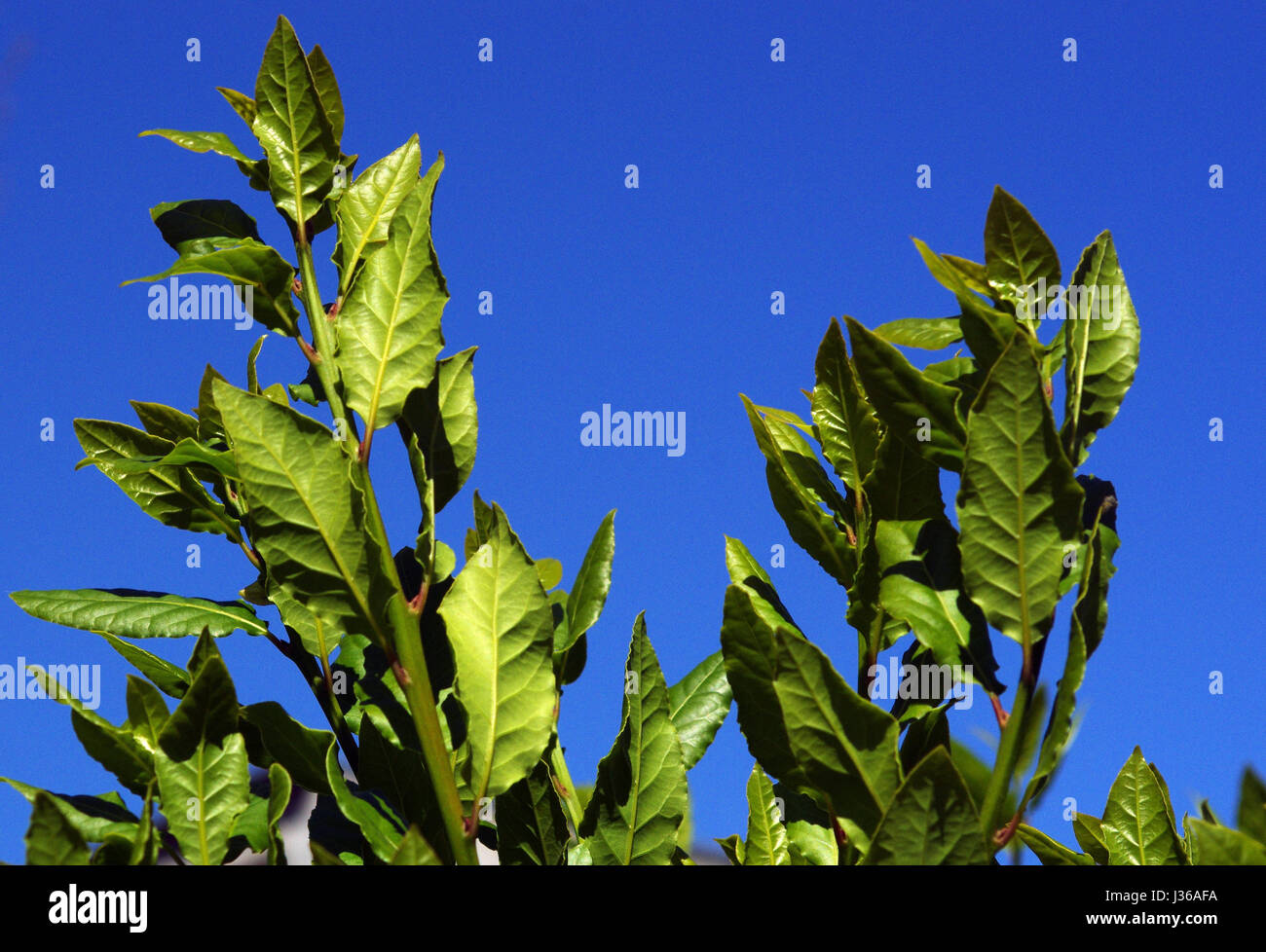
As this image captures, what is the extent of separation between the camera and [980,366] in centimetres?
195

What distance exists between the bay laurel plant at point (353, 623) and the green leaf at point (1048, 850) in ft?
2.31

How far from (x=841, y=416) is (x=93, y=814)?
1.67m

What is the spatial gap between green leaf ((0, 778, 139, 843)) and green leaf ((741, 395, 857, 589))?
1.39 m

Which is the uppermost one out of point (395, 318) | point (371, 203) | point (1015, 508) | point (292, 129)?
point (292, 129)

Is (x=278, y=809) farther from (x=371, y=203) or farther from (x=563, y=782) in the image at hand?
(x=371, y=203)

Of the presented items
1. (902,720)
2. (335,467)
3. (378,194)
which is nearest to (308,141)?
(378,194)

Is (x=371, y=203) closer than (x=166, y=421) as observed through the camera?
Yes

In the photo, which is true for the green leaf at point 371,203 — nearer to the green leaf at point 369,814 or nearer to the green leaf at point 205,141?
the green leaf at point 205,141

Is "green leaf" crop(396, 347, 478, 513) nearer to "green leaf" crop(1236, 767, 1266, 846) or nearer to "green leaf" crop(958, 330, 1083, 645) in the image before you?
"green leaf" crop(958, 330, 1083, 645)

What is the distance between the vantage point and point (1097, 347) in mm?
1868

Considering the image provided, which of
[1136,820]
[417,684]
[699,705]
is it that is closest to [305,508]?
[417,684]

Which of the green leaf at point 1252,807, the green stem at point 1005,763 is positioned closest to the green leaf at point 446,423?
the green stem at point 1005,763

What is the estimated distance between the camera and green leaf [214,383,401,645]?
1.83 metres
